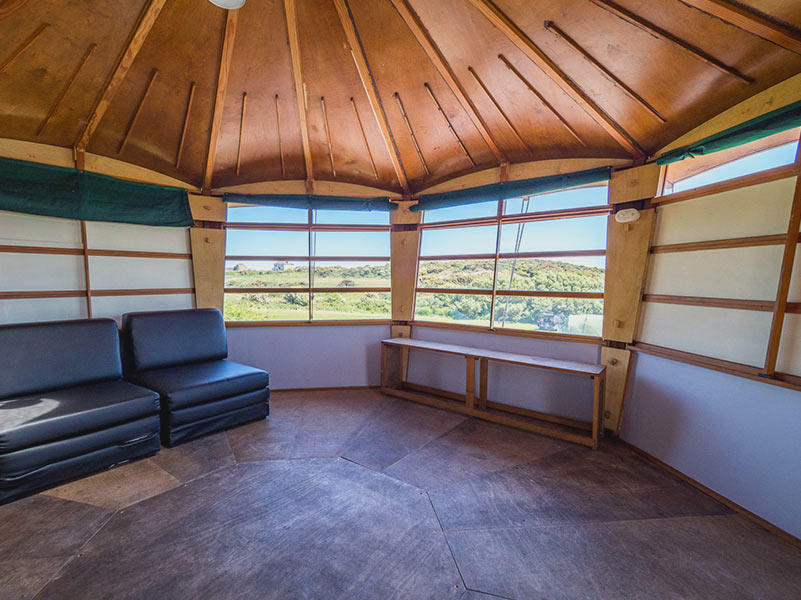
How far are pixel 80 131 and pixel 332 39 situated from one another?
2438mm

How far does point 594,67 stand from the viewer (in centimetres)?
253

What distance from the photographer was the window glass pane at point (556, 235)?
11.0ft

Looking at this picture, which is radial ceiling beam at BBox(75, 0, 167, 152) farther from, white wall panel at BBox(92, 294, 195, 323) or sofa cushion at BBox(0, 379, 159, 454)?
sofa cushion at BBox(0, 379, 159, 454)

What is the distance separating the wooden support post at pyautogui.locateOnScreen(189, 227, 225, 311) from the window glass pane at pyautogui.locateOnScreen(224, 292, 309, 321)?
16cm

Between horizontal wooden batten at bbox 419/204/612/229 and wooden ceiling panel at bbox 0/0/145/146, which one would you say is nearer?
wooden ceiling panel at bbox 0/0/145/146

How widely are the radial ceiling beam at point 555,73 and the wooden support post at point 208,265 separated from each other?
11.1ft

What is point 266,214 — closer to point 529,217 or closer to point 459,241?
point 459,241

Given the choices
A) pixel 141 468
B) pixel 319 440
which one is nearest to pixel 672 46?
pixel 319 440

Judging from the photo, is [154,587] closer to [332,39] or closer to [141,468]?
[141,468]

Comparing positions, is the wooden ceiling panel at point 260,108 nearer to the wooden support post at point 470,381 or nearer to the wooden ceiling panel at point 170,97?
the wooden ceiling panel at point 170,97

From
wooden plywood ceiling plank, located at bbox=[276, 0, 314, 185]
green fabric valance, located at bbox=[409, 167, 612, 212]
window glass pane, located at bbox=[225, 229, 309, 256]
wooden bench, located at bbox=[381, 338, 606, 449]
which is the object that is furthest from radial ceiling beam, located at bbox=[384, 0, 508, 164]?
window glass pane, located at bbox=[225, 229, 309, 256]

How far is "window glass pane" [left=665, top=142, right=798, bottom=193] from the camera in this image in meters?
2.15

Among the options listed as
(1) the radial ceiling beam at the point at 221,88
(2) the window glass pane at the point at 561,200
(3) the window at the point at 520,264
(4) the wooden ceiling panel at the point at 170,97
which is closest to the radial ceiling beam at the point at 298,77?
(1) the radial ceiling beam at the point at 221,88

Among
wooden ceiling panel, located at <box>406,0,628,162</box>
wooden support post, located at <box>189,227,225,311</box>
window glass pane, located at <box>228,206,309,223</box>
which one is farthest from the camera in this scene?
window glass pane, located at <box>228,206,309,223</box>
